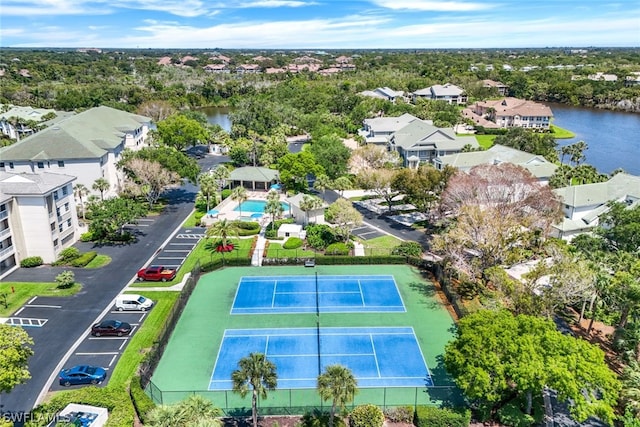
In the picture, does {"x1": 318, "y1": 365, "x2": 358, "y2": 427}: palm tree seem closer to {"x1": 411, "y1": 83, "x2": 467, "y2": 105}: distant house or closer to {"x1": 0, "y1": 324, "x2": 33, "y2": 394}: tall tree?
{"x1": 0, "y1": 324, "x2": 33, "y2": 394}: tall tree

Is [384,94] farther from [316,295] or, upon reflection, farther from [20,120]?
[316,295]

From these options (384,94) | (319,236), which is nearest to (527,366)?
(319,236)

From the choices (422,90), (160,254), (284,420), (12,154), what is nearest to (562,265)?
(284,420)

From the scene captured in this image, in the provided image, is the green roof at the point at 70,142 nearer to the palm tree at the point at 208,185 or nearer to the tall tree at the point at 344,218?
the palm tree at the point at 208,185

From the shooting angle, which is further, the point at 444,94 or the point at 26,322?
the point at 444,94

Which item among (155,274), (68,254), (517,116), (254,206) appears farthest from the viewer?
(517,116)

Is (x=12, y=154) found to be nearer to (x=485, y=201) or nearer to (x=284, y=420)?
(x=284, y=420)

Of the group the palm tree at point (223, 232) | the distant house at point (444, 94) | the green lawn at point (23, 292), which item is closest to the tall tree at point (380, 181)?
the palm tree at point (223, 232)
